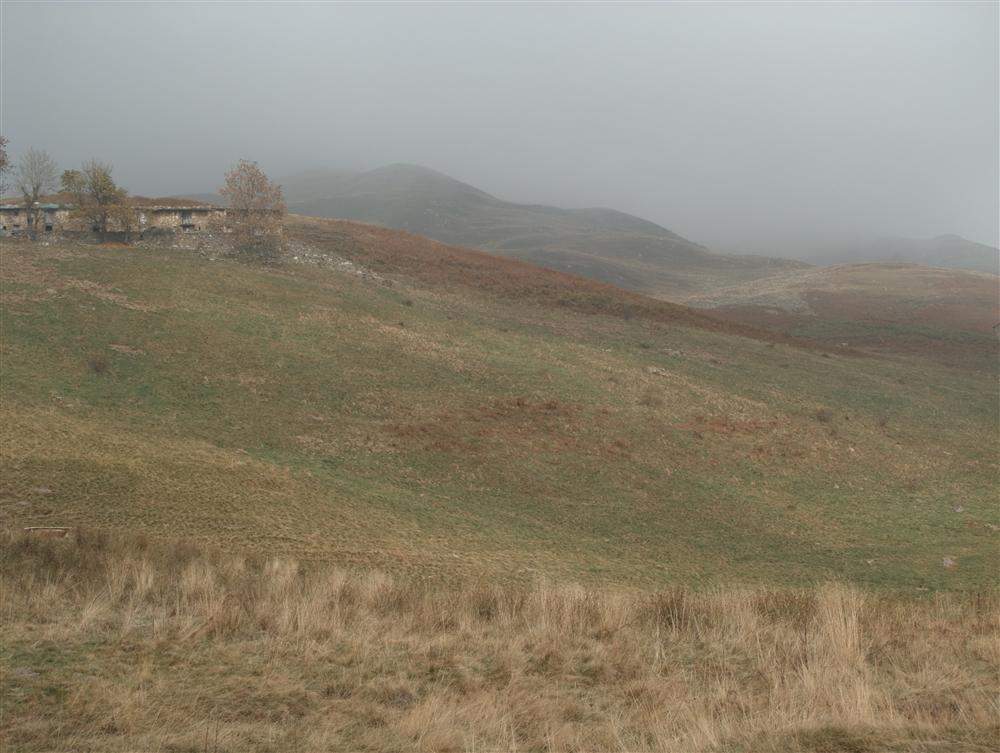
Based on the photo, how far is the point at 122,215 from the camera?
43969 millimetres

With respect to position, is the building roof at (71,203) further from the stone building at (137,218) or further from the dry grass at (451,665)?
the dry grass at (451,665)

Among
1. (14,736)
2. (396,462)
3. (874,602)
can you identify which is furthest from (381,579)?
(396,462)

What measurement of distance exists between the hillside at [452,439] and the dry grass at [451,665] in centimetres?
399

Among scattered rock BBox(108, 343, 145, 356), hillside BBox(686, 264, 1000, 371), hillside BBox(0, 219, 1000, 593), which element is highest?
hillside BBox(686, 264, 1000, 371)

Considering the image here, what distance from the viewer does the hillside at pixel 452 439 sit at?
52.1ft

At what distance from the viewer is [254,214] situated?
1794 inches

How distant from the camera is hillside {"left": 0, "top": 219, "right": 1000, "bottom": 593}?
15.9 m

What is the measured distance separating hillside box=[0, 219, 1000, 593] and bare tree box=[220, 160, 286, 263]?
3897 millimetres

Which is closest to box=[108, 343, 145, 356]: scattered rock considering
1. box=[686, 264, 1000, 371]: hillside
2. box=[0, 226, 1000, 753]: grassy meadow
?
box=[0, 226, 1000, 753]: grassy meadow

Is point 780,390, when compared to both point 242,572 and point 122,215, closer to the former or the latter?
point 242,572

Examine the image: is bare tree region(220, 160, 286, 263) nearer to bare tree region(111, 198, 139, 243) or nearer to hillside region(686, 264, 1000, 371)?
bare tree region(111, 198, 139, 243)

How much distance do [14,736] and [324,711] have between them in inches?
96.9

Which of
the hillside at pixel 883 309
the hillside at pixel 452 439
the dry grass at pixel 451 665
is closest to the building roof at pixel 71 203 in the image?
the hillside at pixel 452 439

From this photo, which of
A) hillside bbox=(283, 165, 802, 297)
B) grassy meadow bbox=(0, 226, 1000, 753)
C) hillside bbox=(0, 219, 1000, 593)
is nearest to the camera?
grassy meadow bbox=(0, 226, 1000, 753)
